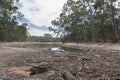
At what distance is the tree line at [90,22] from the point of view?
49219 mm

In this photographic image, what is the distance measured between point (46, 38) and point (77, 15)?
74.0 m

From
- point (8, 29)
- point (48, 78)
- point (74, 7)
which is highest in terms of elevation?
point (74, 7)

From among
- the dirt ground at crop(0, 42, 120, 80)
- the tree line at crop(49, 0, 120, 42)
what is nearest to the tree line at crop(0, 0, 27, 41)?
the tree line at crop(49, 0, 120, 42)

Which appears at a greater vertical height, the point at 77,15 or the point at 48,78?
the point at 77,15

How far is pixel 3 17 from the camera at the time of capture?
212 ft

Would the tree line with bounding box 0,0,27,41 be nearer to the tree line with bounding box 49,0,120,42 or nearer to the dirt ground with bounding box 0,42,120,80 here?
the tree line with bounding box 49,0,120,42

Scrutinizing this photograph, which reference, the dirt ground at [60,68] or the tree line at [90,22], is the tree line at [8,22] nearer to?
the tree line at [90,22]

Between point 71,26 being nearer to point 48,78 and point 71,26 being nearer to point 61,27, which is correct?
point 61,27

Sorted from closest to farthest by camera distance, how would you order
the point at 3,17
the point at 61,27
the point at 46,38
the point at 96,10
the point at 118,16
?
the point at 118,16, the point at 96,10, the point at 3,17, the point at 61,27, the point at 46,38

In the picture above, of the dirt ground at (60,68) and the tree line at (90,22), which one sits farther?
the tree line at (90,22)

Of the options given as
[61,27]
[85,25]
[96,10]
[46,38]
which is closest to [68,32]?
[61,27]

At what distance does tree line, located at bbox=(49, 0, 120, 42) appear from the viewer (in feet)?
161

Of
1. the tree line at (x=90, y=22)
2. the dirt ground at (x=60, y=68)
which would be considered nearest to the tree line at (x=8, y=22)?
the tree line at (x=90, y=22)

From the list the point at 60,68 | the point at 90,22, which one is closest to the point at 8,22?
the point at 90,22
